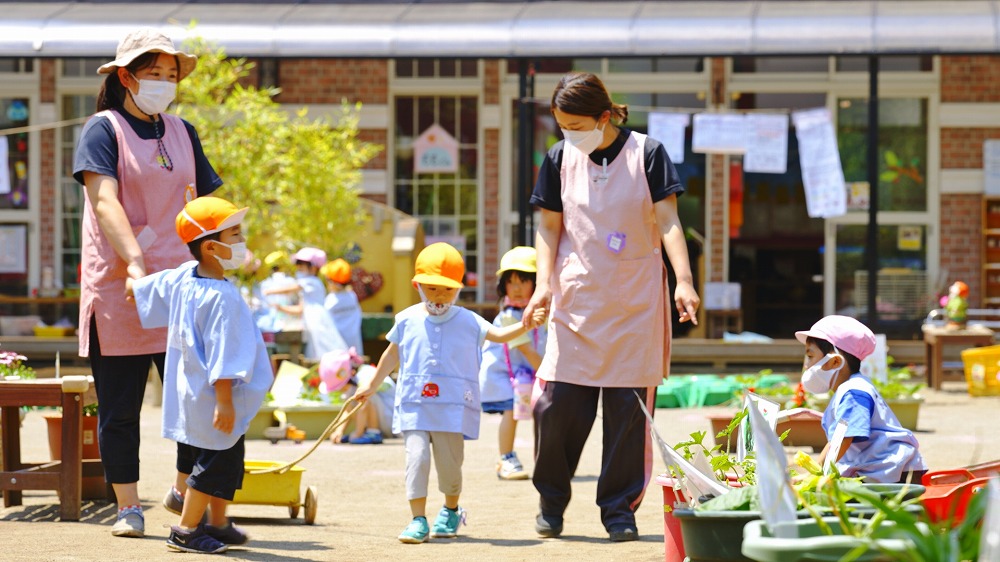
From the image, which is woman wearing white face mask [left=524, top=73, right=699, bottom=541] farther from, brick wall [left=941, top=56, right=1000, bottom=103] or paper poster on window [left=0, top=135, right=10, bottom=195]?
brick wall [left=941, top=56, right=1000, bottom=103]

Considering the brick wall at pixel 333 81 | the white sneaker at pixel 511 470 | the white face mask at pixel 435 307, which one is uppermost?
the brick wall at pixel 333 81

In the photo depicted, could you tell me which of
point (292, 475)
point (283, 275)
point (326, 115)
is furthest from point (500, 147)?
point (292, 475)

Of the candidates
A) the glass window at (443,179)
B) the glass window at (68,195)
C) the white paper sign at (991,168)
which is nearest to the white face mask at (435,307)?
the glass window at (443,179)

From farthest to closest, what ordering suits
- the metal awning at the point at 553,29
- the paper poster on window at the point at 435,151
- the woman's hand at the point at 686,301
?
the paper poster on window at the point at 435,151 → the metal awning at the point at 553,29 → the woman's hand at the point at 686,301

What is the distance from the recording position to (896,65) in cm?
1622

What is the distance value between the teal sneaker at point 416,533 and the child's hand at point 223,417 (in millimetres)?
873

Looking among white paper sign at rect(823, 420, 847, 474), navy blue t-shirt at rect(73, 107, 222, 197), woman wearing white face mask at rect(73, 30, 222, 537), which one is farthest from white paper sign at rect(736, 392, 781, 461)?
navy blue t-shirt at rect(73, 107, 222, 197)

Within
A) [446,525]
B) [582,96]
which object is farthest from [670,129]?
[446,525]

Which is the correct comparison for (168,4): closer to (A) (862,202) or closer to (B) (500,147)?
(B) (500,147)

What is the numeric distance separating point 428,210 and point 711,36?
4.44m

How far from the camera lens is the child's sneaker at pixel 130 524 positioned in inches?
208

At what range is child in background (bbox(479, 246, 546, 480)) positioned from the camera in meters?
7.47

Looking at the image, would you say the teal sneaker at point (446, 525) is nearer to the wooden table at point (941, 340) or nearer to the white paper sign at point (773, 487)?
the white paper sign at point (773, 487)

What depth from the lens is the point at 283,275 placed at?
12516 mm
